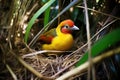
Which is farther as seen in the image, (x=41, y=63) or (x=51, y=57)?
(x=51, y=57)

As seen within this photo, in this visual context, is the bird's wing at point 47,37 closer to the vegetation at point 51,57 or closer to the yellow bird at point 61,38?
the yellow bird at point 61,38

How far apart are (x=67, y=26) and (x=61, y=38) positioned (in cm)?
9

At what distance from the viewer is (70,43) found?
5.57 feet

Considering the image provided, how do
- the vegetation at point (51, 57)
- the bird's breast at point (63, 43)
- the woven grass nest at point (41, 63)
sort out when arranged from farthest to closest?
the bird's breast at point (63, 43) → the woven grass nest at point (41, 63) → the vegetation at point (51, 57)

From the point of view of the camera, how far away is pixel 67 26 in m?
1.76

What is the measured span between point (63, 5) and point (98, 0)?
0.32 m

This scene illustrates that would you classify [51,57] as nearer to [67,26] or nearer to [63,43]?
[63,43]

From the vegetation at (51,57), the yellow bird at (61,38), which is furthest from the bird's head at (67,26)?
the vegetation at (51,57)

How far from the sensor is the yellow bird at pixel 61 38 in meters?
1.70

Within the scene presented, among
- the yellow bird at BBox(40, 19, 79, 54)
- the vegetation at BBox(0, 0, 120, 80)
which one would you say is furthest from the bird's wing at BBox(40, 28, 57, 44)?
the vegetation at BBox(0, 0, 120, 80)

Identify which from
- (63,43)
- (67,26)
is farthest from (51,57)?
(67,26)

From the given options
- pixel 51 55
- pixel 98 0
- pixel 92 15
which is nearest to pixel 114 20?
pixel 98 0

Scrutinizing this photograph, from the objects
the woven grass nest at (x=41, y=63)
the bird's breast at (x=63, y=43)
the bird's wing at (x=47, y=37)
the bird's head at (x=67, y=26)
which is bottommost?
the woven grass nest at (x=41, y=63)

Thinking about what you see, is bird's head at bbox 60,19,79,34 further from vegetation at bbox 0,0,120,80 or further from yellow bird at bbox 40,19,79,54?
vegetation at bbox 0,0,120,80
